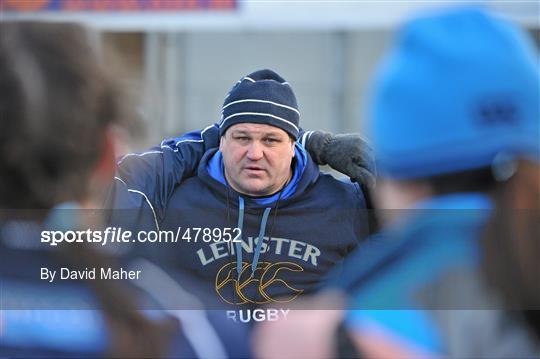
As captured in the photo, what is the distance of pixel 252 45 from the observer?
3785mm

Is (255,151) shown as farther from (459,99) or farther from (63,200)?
(459,99)

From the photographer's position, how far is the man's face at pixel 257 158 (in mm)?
2229

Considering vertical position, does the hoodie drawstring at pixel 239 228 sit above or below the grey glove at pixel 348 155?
below

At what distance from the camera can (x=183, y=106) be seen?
3.91 meters

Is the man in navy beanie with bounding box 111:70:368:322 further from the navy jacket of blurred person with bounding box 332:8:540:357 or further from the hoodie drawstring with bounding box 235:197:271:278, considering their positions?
the navy jacket of blurred person with bounding box 332:8:540:357

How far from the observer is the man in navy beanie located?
2.03 meters

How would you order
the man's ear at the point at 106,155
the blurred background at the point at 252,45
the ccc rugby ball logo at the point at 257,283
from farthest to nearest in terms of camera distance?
the blurred background at the point at 252,45 < the ccc rugby ball logo at the point at 257,283 < the man's ear at the point at 106,155

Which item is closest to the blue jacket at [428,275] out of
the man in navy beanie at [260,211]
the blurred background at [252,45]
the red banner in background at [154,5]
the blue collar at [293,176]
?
the man in navy beanie at [260,211]

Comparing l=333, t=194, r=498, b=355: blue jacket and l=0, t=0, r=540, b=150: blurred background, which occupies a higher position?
l=0, t=0, r=540, b=150: blurred background

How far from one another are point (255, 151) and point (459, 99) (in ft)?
5.27

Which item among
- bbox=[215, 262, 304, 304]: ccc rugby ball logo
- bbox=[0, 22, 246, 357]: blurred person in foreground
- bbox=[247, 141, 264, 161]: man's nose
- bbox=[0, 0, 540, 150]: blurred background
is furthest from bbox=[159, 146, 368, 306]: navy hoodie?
bbox=[0, 22, 246, 357]: blurred person in foreground

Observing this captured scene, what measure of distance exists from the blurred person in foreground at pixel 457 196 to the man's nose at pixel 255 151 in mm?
1548

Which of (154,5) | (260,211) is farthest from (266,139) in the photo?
(154,5)

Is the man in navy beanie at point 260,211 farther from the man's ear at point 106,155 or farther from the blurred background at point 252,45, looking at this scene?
the man's ear at point 106,155
